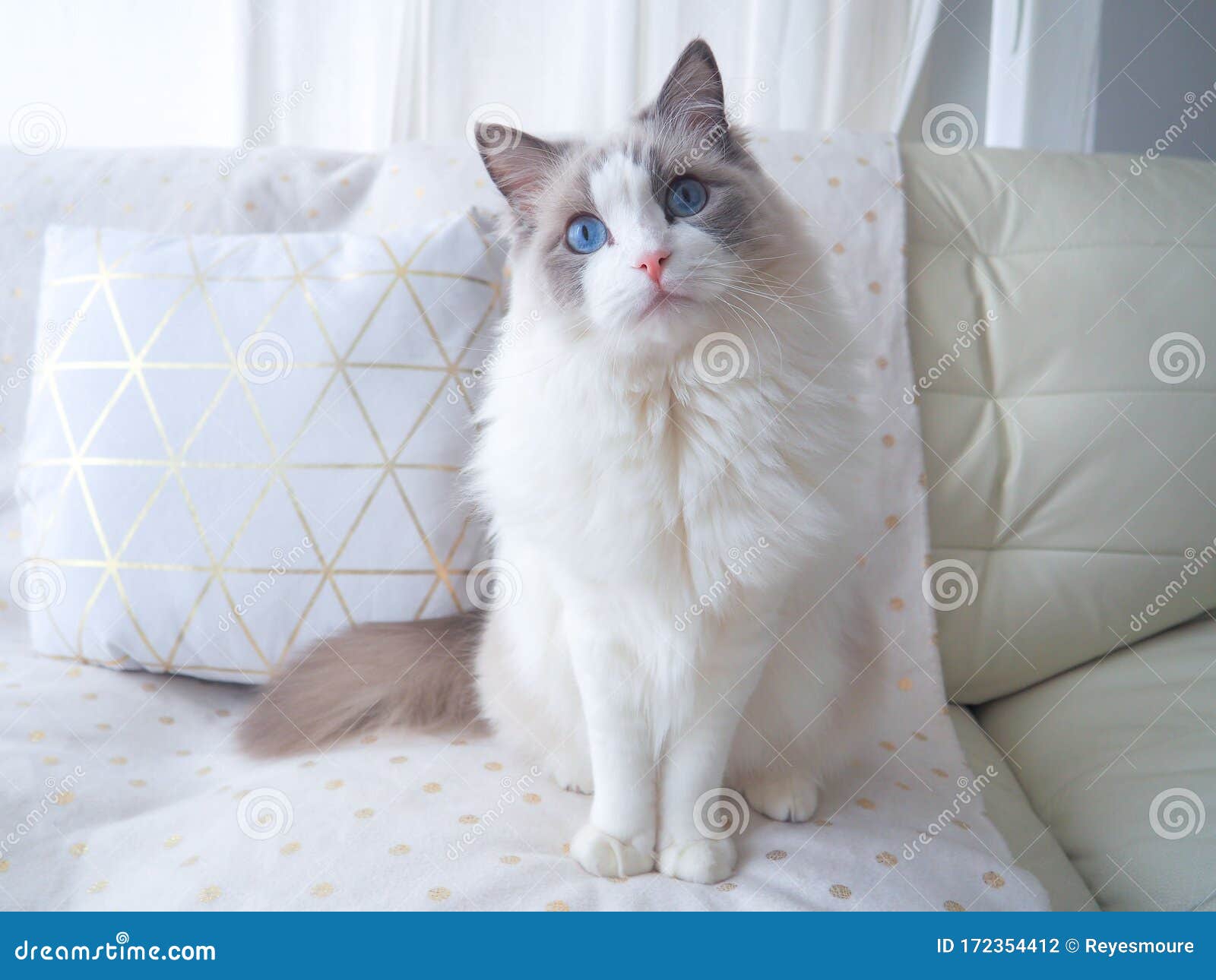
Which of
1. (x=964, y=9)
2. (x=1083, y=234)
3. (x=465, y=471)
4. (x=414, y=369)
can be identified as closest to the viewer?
(x=465, y=471)

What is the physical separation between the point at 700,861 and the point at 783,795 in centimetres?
21

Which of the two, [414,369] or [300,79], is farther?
[300,79]

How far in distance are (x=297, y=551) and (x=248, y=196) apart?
2.72 feet

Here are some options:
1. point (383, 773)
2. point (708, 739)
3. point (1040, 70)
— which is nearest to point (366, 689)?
point (383, 773)

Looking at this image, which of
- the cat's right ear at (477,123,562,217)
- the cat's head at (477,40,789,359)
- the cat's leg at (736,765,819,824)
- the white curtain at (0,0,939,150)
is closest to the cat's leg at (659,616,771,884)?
the cat's leg at (736,765,819,824)

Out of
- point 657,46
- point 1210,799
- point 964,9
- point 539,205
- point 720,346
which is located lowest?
point 1210,799

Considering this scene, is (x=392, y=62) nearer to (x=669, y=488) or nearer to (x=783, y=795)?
(x=669, y=488)

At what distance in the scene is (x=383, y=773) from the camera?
121 centimetres

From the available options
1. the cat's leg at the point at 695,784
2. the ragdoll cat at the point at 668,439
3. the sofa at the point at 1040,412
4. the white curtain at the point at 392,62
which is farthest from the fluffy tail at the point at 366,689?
the white curtain at the point at 392,62

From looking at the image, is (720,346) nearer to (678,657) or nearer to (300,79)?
(678,657)

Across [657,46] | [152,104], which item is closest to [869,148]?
[657,46]

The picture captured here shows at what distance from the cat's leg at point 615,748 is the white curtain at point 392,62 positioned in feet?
4.64

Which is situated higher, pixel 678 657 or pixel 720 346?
pixel 720 346

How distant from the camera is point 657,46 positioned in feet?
6.77
